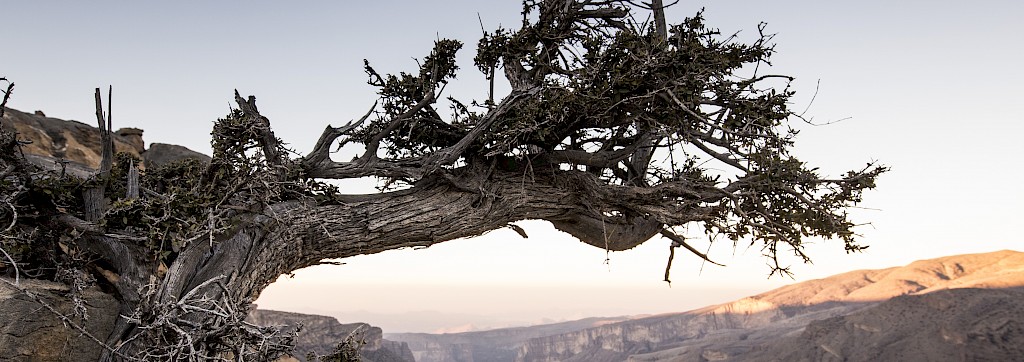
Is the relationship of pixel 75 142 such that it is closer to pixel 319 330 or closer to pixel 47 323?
pixel 47 323

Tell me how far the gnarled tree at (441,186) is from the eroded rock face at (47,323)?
23 centimetres

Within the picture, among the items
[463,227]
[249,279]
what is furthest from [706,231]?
[249,279]

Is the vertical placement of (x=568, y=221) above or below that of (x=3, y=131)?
below

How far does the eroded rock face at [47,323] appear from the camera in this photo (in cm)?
532

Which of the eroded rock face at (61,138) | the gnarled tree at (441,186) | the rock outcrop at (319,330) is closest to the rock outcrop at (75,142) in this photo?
the eroded rock face at (61,138)

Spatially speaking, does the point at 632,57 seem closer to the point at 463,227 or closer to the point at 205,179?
the point at 463,227

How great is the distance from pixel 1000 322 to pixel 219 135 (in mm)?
45247

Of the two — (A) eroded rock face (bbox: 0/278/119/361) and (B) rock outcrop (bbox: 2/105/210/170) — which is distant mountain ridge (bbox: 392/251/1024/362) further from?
(A) eroded rock face (bbox: 0/278/119/361)

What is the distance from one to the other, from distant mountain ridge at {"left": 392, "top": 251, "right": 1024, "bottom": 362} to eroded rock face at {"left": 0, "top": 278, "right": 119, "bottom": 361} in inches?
1652

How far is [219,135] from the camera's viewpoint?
6250mm

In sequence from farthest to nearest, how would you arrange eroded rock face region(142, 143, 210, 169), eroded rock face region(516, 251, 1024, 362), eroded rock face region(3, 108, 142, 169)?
eroded rock face region(516, 251, 1024, 362), eroded rock face region(142, 143, 210, 169), eroded rock face region(3, 108, 142, 169)

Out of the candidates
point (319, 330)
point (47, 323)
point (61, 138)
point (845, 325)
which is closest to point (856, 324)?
point (845, 325)

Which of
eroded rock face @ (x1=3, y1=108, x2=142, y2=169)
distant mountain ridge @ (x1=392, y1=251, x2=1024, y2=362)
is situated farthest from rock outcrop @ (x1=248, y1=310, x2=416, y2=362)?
eroded rock face @ (x1=3, y1=108, x2=142, y2=169)

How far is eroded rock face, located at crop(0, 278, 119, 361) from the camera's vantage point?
5324 mm
